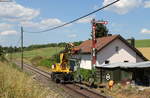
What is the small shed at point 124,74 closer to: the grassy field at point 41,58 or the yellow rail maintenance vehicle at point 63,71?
the yellow rail maintenance vehicle at point 63,71

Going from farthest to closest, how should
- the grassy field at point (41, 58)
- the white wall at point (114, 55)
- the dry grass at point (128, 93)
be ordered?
1. the grassy field at point (41, 58)
2. the white wall at point (114, 55)
3. the dry grass at point (128, 93)

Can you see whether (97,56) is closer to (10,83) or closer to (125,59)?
(125,59)

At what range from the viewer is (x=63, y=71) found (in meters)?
33.4

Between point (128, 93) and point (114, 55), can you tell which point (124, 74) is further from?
point (114, 55)

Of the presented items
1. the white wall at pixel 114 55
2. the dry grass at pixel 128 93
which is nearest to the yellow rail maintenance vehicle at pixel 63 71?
the dry grass at pixel 128 93

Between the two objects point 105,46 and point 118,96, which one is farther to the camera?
point 105,46

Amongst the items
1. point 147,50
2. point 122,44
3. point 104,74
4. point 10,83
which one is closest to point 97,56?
point 122,44

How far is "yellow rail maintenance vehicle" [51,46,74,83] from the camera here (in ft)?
107

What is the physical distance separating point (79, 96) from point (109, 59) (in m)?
24.1

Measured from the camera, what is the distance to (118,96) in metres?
23.1

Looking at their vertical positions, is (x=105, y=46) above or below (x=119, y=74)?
above

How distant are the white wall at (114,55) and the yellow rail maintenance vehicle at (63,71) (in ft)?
40.2

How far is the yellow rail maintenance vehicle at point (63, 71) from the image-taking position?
32750 millimetres

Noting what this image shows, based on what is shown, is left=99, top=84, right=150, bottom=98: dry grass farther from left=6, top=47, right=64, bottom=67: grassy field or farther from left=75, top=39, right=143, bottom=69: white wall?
left=6, top=47, right=64, bottom=67: grassy field
